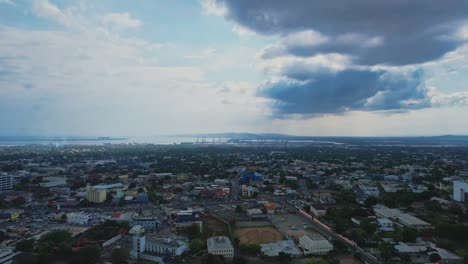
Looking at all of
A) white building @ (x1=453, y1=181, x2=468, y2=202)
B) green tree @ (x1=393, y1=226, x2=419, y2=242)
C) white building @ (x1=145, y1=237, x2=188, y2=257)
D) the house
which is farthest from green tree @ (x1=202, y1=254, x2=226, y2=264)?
white building @ (x1=453, y1=181, x2=468, y2=202)

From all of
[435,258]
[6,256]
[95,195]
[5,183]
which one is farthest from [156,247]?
[5,183]

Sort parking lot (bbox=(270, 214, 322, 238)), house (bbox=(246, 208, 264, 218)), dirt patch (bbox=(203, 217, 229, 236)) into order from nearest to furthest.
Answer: dirt patch (bbox=(203, 217, 229, 236)) → parking lot (bbox=(270, 214, 322, 238)) → house (bbox=(246, 208, 264, 218))

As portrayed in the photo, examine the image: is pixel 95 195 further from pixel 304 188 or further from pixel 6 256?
pixel 304 188

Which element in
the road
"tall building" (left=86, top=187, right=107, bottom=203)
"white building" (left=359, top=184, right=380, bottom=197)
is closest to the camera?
"tall building" (left=86, top=187, right=107, bottom=203)

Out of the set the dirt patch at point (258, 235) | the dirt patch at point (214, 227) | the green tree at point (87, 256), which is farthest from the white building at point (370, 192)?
the green tree at point (87, 256)

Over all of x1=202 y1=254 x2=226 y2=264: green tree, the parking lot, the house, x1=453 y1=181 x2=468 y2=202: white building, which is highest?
x1=453 y1=181 x2=468 y2=202: white building

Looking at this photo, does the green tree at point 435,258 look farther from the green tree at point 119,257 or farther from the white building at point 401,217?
the green tree at point 119,257

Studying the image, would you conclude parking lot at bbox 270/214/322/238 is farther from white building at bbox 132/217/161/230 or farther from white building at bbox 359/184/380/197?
white building at bbox 359/184/380/197
